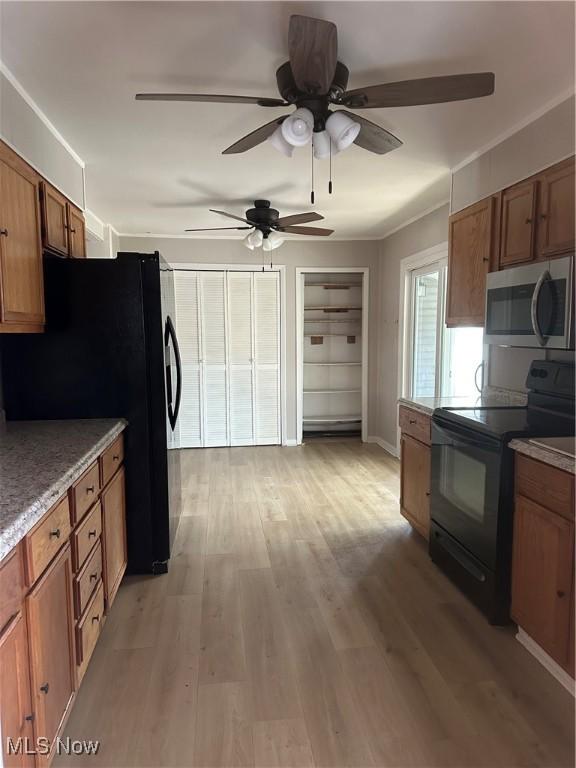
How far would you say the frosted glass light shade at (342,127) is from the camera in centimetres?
180

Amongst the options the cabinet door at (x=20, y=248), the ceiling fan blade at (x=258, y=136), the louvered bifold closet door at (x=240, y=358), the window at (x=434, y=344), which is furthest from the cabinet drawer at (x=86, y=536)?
the louvered bifold closet door at (x=240, y=358)

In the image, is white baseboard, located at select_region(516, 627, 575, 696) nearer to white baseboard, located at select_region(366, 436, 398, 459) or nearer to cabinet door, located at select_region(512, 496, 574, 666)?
cabinet door, located at select_region(512, 496, 574, 666)

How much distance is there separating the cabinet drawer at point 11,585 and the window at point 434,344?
313cm

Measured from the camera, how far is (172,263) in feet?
17.9

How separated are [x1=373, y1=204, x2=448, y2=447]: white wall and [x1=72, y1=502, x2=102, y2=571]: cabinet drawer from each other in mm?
3764

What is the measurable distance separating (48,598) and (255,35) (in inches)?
83.1

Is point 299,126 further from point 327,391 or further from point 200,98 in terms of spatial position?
point 327,391

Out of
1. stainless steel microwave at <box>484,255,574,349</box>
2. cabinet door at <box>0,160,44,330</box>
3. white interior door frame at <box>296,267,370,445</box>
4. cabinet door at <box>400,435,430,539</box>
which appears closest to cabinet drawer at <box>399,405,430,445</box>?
cabinet door at <box>400,435,430,539</box>

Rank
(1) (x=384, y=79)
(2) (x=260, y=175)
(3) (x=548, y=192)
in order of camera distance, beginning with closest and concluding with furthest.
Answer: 1. (1) (x=384, y=79)
2. (3) (x=548, y=192)
3. (2) (x=260, y=175)

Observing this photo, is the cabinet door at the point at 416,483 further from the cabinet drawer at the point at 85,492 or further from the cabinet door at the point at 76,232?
the cabinet door at the point at 76,232

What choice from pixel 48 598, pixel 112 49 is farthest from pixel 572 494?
pixel 112 49

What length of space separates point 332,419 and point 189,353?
2.13 metres

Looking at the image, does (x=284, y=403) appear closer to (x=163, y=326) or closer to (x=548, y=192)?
(x=163, y=326)

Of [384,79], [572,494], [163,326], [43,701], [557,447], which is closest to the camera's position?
[43,701]
